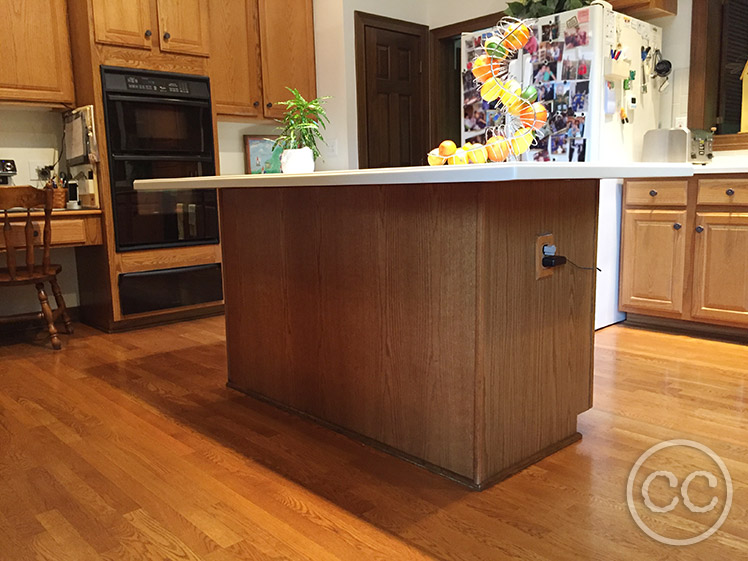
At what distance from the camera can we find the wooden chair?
317 cm

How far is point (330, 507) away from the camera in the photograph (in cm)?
169

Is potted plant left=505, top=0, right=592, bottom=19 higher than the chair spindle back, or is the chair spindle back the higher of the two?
potted plant left=505, top=0, right=592, bottom=19

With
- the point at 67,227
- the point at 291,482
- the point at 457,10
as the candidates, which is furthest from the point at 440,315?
the point at 457,10

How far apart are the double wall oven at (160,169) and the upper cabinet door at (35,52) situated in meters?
0.33

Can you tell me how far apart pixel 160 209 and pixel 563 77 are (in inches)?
96.0

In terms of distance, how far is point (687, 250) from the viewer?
3.34m

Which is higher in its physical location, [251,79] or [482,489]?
[251,79]

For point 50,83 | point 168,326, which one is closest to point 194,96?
point 50,83

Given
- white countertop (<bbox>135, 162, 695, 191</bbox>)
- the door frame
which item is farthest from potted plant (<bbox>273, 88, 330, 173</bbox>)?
the door frame

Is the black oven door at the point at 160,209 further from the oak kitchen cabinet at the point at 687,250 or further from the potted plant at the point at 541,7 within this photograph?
the oak kitchen cabinet at the point at 687,250

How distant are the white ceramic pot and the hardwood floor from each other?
89cm

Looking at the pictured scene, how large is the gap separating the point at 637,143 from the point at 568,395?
226 cm

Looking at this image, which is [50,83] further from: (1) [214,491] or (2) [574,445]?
(2) [574,445]

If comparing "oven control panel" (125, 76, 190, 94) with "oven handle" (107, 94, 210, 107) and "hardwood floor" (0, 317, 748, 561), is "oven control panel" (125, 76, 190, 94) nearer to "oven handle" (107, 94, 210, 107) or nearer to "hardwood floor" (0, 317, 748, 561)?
"oven handle" (107, 94, 210, 107)
